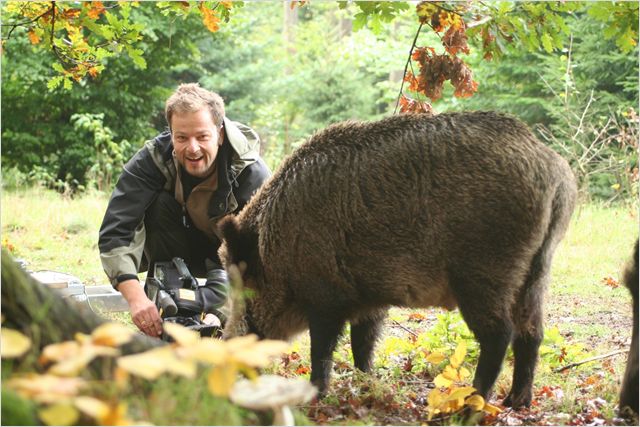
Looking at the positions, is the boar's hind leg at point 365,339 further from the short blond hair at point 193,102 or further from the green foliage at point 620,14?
the green foliage at point 620,14

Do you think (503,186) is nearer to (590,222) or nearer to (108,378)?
(108,378)

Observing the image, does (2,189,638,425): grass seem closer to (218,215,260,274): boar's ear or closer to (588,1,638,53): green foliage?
(218,215,260,274): boar's ear

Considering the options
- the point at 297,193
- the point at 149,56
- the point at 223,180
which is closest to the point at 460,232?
the point at 297,193

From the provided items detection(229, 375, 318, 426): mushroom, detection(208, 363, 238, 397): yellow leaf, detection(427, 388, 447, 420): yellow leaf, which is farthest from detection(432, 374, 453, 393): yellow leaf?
detection(208, 363, 238, 397): yellow leaf

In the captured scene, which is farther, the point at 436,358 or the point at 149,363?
the point at 436,358

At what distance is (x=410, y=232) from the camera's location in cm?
421

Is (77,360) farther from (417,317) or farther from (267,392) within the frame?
(417,317)

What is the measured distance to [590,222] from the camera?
10586mm

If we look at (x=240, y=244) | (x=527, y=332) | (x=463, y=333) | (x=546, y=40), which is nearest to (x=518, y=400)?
(x=527, y=332)

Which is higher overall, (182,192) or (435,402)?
(182,192)

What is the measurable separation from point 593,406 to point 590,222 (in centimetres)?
691

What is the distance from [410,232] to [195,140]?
1887 millimetres

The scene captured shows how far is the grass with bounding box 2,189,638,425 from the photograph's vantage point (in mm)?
4164

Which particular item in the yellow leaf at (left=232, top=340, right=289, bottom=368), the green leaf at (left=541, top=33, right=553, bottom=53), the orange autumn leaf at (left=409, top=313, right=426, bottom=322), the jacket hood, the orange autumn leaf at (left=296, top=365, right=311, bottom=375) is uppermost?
the green leaf at (left=541, top=33, right=553, bottom=53)
